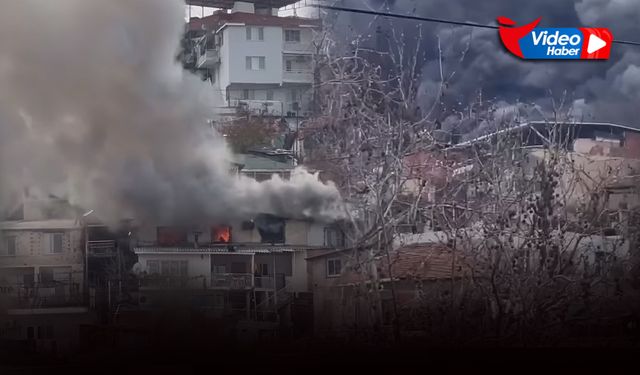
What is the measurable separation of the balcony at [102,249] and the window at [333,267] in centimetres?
111

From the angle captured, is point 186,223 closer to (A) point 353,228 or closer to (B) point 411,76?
(A) point 353,228

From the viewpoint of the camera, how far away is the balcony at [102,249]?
176 inches

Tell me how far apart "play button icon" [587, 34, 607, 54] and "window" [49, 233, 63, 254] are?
318 centimetres

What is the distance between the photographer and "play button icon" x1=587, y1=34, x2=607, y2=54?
17.5 feet

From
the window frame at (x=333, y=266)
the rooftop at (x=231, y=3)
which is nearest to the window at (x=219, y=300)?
the window frame at (x=333, y=266)

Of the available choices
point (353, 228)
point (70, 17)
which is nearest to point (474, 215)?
point (353, 228)

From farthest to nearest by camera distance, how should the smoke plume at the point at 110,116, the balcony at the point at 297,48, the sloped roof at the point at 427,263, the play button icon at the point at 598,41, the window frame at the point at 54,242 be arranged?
the play button icon at the point at 598,41, the sloped roof at the point at 427,263, the balcony at the point at 297,48, the window frame at the point at 54,242, the smoke plume at the point at 110,116

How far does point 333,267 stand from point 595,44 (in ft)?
6.86

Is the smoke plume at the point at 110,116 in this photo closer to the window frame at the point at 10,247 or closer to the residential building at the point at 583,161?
the window frame at the point at 10,247

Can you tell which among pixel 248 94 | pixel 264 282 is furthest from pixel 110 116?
pixel 264 282

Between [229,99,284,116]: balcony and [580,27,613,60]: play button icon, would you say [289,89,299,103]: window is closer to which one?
[229,99,284,116]: balcony

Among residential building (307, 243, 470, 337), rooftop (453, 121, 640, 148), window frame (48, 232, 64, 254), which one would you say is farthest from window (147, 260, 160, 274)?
rooftop (453, 121, 640, 148)

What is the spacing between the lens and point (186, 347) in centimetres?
470

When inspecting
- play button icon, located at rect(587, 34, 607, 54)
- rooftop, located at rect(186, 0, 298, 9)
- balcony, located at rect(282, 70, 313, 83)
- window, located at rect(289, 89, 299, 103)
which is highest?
rooftop, located at rect(186, 0, 298, 9)
